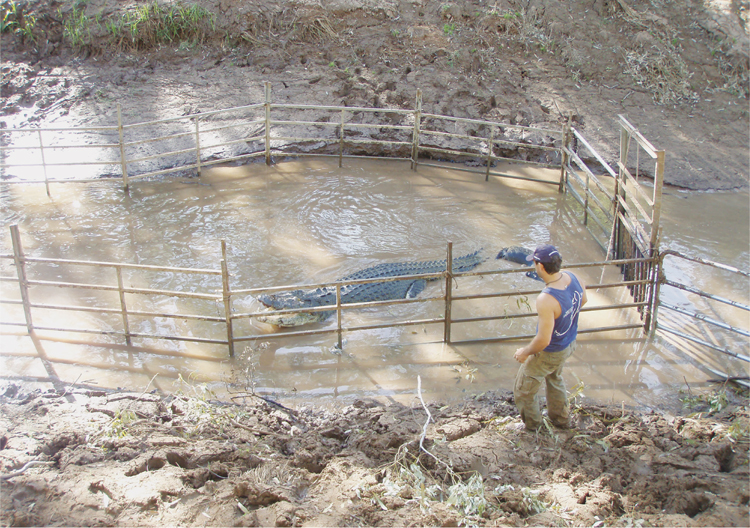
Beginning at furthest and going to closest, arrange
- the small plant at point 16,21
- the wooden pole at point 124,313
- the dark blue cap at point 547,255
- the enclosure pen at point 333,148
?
the small plant at point 16,21, the enclosure pen at point 333,148, the wooden pole at point 124,313, the dark blue cap at point 547,255

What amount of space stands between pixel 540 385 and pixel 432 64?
989 centimetres

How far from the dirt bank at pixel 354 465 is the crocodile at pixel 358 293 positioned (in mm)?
1514

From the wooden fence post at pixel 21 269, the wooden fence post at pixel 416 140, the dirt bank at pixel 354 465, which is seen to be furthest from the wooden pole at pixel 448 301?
the wooden fence post at pixel 416 140

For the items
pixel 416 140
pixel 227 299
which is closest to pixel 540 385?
pixel 227 299

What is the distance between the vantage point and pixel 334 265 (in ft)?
23.5

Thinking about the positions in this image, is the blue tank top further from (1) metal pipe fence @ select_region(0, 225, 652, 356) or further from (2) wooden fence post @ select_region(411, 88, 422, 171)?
(2) wooden fence post @ select_region(411, 88, 422, 171)

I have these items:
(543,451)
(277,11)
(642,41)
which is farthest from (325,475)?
(642,41)

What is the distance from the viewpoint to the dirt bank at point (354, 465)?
3.11 meters

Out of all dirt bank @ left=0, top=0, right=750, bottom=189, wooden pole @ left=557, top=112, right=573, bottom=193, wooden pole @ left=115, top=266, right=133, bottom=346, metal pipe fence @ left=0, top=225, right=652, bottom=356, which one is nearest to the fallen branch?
metal pipe fence @ left=0, top=225, right=652, bottom=356

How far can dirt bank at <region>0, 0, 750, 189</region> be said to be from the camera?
11258 millimetres

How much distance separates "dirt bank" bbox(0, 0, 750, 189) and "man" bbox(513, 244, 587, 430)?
8039 mm

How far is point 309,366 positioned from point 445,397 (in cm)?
133

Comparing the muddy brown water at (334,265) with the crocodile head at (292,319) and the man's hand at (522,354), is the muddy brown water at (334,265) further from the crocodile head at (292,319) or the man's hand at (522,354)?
the man's hand at (522,354)

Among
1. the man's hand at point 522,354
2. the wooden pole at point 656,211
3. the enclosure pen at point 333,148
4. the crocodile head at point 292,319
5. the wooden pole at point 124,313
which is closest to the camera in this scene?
the man's hand at point 522,354
